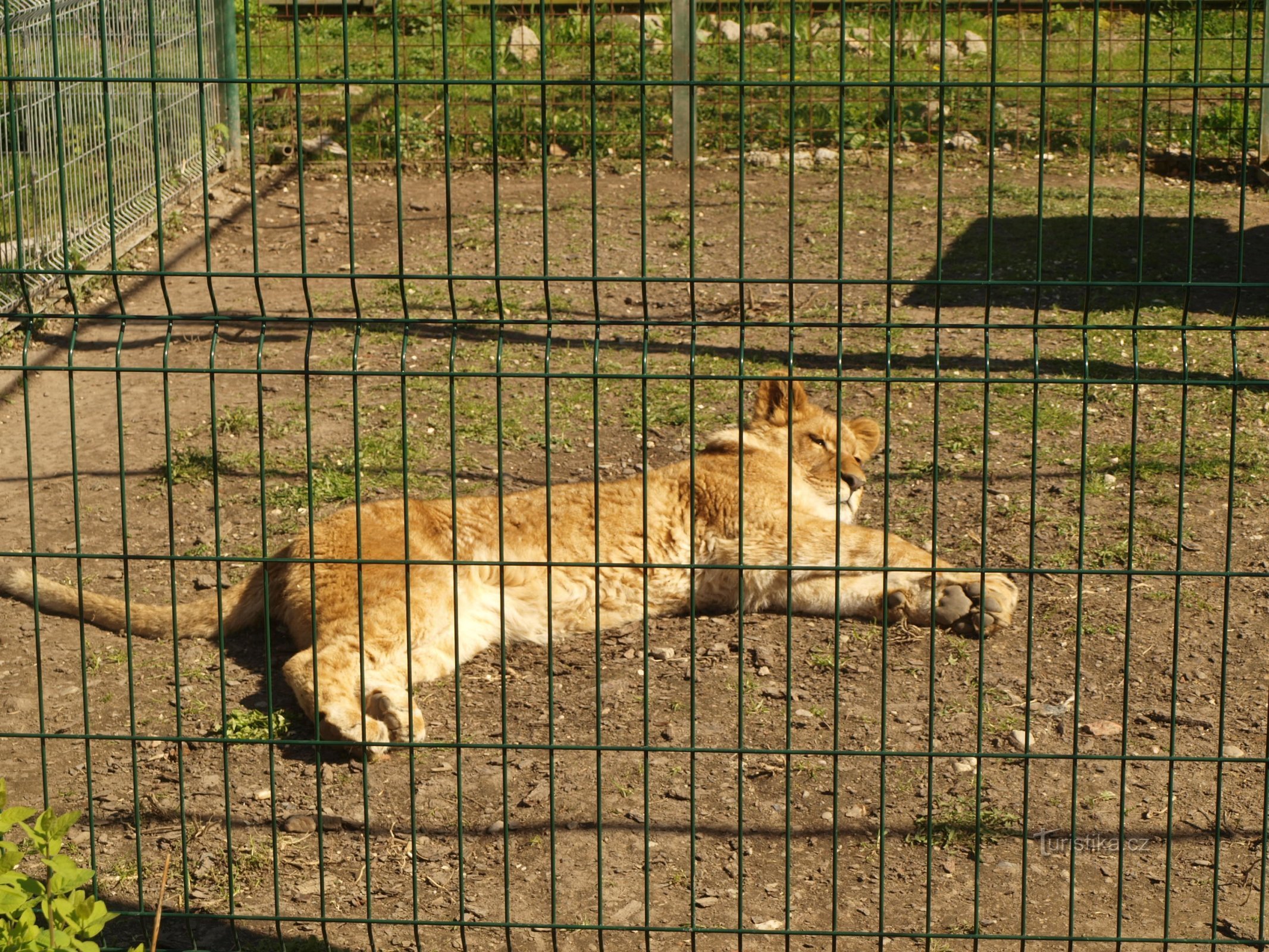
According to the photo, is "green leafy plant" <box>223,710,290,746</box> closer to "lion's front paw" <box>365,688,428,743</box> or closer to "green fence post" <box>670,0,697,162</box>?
"lion's front paw" <box>365,688,428,743</box>

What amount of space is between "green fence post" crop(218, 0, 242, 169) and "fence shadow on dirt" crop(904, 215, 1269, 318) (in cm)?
695

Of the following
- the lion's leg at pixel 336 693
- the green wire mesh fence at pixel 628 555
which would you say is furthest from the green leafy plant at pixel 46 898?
the lion's leg at pixel 336 693

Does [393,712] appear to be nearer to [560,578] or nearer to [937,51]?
→ [560,578]

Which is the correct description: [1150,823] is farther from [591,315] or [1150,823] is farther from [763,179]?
[763,179]

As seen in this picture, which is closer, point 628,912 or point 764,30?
point 628,912

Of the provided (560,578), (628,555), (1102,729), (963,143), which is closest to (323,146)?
(963,143)

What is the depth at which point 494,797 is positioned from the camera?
583cm

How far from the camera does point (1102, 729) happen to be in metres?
6.23

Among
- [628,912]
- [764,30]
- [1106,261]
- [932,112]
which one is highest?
[764,30]

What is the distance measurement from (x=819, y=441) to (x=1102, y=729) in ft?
8.19

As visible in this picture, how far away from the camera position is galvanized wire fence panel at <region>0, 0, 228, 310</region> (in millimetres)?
10961

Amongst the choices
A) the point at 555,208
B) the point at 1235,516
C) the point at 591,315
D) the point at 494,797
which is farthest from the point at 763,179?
the point at 494,797

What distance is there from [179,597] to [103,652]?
0.63 metres

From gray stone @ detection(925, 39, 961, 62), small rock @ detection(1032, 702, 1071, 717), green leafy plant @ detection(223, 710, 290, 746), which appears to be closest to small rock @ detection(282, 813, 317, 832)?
green leafy plant @ detection(223, 710, 290, 746)
